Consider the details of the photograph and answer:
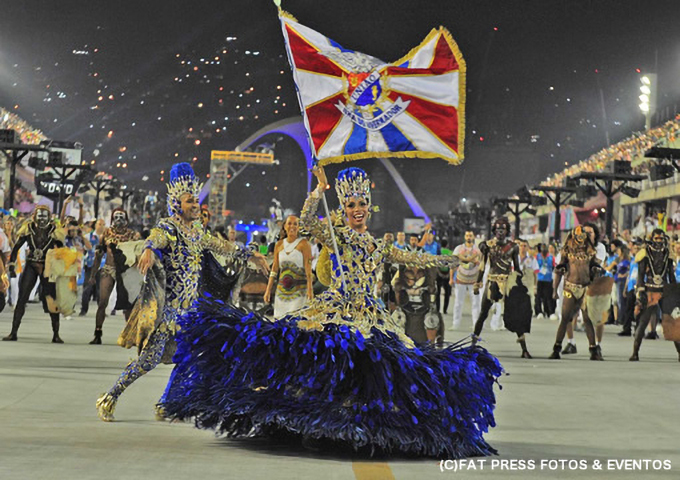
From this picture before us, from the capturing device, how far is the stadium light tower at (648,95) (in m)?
60.3

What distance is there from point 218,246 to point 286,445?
7.80 ft

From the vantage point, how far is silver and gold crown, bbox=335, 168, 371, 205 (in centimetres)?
841

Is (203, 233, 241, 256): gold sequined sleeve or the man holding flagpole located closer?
the man holding flagpole

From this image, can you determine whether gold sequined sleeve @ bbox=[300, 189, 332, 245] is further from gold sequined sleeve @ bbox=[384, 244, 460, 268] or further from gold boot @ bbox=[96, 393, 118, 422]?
gold boot @ bbox=[96, 393, 118, 422]

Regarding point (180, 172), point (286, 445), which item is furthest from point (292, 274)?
point (286, 445)

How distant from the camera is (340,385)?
7.32 meters

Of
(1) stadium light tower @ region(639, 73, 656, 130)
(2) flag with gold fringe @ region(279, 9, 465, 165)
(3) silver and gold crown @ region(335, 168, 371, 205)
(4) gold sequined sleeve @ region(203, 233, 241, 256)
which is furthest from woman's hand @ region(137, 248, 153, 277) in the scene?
(1) stadium light tower @ region(639, 73, 656, 130)

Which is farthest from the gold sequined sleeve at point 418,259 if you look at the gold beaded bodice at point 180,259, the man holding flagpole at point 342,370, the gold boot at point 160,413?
the gold boot at point 160,413

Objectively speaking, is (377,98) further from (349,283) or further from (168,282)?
(349,283)

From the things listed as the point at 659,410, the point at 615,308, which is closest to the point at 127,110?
the point at 615,308

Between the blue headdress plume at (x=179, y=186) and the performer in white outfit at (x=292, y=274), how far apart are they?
4.43 metres

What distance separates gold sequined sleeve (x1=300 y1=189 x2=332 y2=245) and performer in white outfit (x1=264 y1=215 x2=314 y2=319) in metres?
5.39

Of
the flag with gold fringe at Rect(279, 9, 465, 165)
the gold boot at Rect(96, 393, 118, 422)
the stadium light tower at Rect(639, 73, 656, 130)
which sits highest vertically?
the stadium light tower at Rect(639, 73, 656, 130)

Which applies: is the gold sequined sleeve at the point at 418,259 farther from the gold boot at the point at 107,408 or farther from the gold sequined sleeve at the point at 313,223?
the gold boot at the point at 107,408
